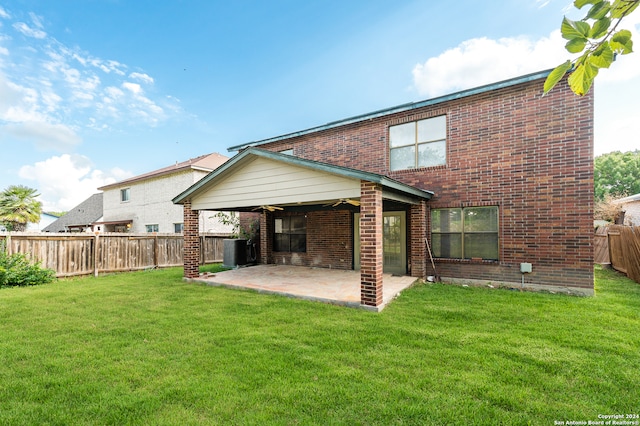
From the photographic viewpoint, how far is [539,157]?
7.29 meters

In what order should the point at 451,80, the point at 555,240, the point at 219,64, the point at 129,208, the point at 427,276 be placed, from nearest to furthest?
the point at 555,240 → the point at 427,276 → the point at 451,80 → the point at 219,64 → the point at 129,208

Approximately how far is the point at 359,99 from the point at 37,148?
99.3 ft

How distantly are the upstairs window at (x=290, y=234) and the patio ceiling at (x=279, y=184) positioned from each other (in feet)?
11.4

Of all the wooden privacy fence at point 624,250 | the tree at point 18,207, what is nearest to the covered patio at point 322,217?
the wooden privacy fence at point 624,250

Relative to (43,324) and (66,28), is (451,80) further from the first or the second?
(66,28)

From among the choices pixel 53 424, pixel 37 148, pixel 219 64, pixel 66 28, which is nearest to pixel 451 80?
pixel 219 64

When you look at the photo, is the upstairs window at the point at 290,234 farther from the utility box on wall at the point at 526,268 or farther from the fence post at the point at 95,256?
the utility box on wall at the point at 526,268

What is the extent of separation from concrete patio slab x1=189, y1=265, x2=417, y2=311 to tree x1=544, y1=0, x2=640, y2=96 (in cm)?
497

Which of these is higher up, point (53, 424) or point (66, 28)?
point (66, 28)

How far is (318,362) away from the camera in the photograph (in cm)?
353

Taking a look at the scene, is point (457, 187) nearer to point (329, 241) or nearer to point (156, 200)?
point (329, 241)

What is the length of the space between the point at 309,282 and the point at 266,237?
14.6 ft

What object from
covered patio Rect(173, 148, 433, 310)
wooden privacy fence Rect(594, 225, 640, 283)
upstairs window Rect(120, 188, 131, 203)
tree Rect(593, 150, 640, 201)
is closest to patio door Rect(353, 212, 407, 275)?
covered patio Rect(173, 148, 433, 310)

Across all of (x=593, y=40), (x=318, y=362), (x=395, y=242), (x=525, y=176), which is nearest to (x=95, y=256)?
(x=318, y=362)
